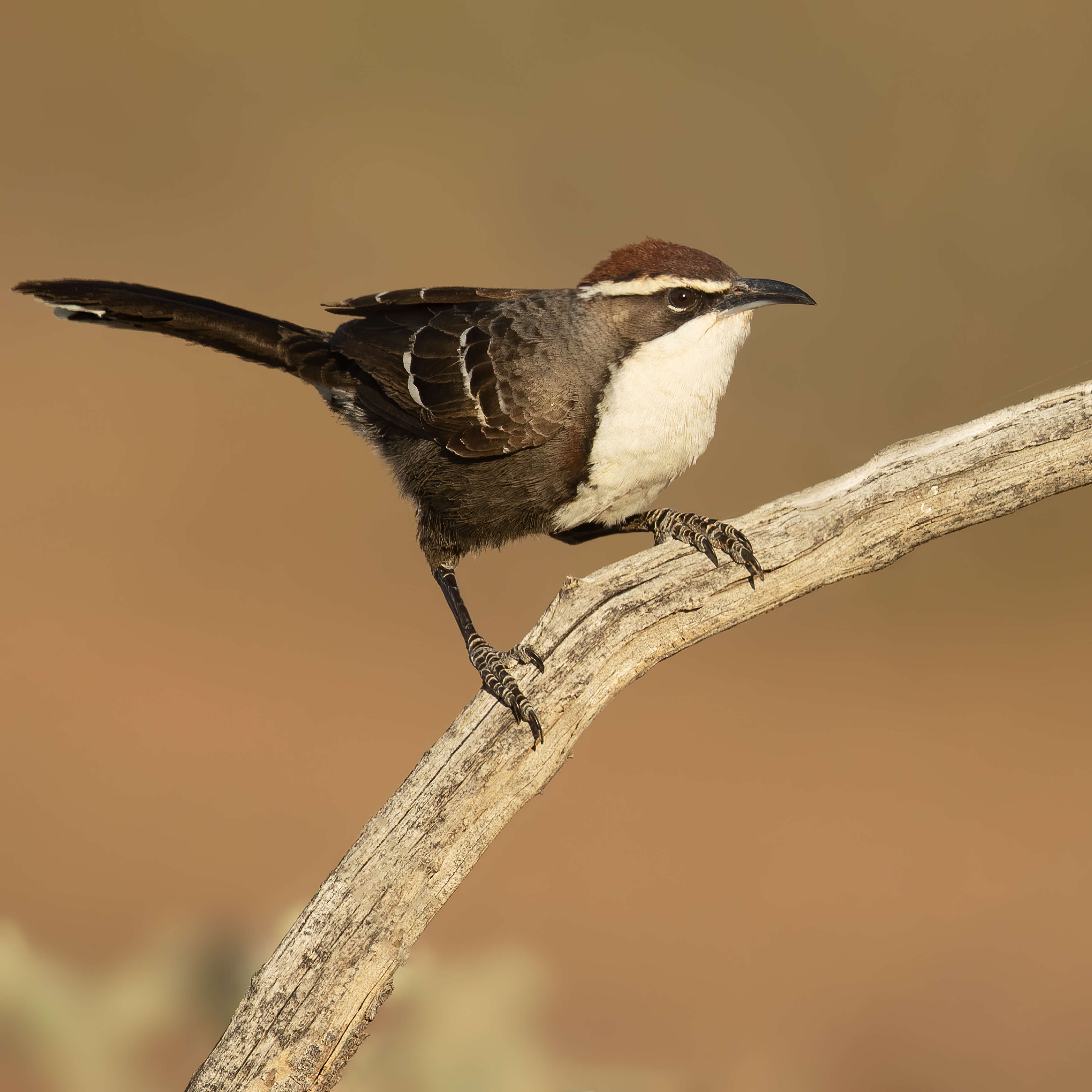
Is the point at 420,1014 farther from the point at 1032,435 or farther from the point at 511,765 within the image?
the point at 1032,435

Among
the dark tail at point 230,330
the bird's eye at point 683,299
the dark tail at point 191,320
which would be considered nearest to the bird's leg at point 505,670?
the dark tail at point 230,330

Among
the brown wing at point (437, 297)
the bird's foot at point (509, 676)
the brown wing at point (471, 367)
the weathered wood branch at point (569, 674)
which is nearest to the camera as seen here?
the weathered wood branch at point (569, 674)

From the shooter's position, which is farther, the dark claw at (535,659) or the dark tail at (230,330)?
the dark tail at (230,330)

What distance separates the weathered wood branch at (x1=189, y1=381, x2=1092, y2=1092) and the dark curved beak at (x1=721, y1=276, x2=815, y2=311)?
2.09 feet

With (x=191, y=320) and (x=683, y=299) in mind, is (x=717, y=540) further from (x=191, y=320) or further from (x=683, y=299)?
(x=191, y=320)

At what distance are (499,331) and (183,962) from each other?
11.4ft

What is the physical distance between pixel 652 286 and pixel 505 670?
4.55ft

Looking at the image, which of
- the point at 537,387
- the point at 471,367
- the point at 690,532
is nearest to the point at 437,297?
the point at 471,367

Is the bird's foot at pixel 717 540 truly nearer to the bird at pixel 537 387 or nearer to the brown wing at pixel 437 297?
the bird at pixel 537 387

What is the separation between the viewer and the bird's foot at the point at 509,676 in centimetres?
310

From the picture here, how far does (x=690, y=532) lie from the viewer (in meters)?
3.46

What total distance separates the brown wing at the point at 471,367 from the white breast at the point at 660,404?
18cm

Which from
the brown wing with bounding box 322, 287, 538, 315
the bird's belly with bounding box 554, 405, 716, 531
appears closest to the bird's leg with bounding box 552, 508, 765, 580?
the bird's belly with bounding box 554, 405, 716, 531

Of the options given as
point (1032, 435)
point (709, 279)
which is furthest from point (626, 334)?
point (1032, 435)
